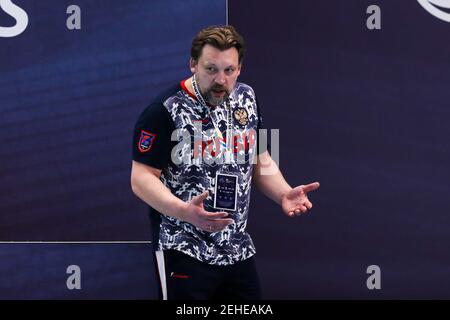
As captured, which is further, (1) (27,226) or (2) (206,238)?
(1) (27,226)

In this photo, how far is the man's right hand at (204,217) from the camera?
2928mm

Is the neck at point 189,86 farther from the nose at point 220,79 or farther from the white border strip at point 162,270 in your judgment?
the white border strip at point 162,270

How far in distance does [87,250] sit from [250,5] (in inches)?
62.9

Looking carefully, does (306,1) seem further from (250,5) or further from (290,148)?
(290,148)

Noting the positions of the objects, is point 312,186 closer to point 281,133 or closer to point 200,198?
point 200,198

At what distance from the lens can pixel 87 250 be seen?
446 centimetres

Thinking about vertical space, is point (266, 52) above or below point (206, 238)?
above

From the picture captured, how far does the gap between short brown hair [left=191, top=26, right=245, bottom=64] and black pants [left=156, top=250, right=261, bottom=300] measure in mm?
807

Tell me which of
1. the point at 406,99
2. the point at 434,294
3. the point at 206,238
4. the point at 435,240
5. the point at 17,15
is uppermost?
the point at 17,15

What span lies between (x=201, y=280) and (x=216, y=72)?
81 cm

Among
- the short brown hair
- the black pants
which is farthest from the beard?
the black pants

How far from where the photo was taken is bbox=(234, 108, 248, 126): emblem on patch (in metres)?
3.35

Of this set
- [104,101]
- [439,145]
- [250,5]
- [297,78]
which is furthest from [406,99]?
[104,101]

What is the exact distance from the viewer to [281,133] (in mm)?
4578
